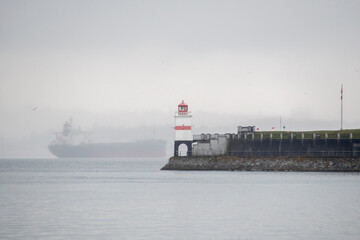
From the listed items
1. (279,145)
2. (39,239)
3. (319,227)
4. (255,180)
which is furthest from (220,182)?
(39,239)

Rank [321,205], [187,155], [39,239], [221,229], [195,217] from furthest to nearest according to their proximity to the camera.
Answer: [187,155]
[321,205]
[195,217]
[221,229]
[39,239]

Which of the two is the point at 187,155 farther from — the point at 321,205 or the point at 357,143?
the point at 321,205

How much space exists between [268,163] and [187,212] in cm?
4461

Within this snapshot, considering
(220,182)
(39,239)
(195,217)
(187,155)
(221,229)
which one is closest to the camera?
(39,239)

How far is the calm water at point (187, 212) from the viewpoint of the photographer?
33062 mm

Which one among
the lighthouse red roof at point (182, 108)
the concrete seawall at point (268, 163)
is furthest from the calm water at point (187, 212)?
the lighthouse red roof at point (182, 108)

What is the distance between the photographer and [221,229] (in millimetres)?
34219

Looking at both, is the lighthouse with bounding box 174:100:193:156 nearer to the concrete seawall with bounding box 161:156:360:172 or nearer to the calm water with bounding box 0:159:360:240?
the concrete seawall with bounding box 161:156:360:172

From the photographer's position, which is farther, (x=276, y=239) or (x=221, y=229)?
(x=221, y=229)

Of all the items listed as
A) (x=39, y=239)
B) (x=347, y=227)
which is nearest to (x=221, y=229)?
(x=347, y=227)

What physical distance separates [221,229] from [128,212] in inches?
345

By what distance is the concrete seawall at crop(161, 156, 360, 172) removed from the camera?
80.9 metres

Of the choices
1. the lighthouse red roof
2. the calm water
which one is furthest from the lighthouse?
the calm water

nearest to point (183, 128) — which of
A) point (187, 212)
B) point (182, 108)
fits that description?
point (182, 108)
